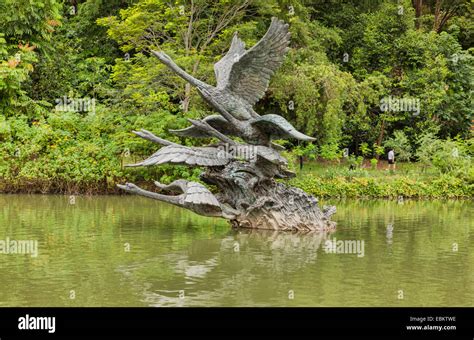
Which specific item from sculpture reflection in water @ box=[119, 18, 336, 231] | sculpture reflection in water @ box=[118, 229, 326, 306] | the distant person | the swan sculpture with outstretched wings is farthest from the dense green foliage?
sculpture reflection in water @ box=[118, 229, 326, 306]

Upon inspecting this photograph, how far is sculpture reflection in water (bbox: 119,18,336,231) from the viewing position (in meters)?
14.8

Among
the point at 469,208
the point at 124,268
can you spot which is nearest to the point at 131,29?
the point at 469,208

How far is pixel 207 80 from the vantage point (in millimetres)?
22984

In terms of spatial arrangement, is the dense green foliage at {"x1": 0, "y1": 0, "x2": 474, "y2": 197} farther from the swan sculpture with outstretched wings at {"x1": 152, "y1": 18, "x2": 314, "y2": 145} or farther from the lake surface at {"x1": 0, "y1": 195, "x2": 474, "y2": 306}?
the swan sculpture with outstretched wings at {"x1": 152, "y1": 18, "x2": 314, "y2": 145}

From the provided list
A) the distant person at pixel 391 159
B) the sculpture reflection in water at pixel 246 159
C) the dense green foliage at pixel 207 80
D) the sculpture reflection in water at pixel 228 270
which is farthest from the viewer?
the distant person at pixel 391 159

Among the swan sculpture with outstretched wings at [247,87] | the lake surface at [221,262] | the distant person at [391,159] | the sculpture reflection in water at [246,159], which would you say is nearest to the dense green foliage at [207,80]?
the distant person at [391,159]

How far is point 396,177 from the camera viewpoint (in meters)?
23.5

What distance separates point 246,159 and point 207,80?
8347mm

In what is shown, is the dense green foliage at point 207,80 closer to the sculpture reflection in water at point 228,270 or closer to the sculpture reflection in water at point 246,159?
the sculpture reflection in water at point 246,159

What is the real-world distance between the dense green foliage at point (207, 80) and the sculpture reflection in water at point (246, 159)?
6467mm

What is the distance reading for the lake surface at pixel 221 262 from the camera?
9.74 m

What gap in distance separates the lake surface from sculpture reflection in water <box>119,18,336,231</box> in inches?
15.9

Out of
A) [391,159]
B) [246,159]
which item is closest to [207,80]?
[391,159]

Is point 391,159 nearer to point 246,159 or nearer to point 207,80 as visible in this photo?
point 207,80
